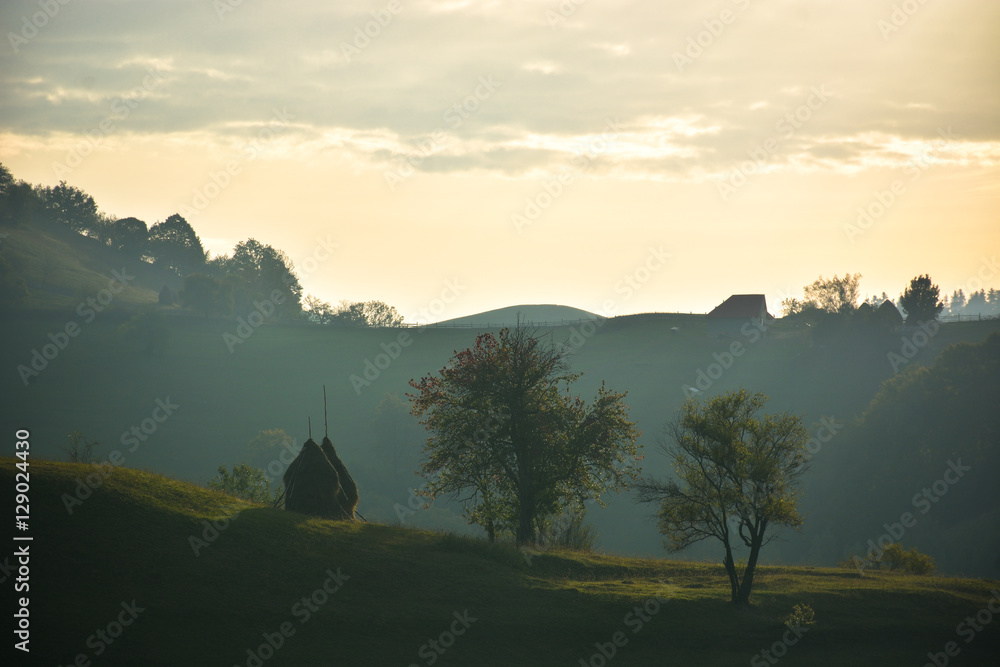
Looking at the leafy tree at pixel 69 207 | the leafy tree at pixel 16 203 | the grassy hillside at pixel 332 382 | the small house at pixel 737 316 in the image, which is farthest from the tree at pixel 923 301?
the leafy tree at pixel 69 207

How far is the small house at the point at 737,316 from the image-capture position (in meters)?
132

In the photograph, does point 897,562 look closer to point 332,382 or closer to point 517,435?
point 517,435

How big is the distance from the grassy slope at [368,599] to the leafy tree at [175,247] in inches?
7220

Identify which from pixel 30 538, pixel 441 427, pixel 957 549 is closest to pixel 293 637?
pixel 30 538

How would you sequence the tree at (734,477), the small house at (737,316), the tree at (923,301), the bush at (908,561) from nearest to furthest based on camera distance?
the tree at (734,477), the bush at (908,561), the tree at (923,301), the small house at (737,316)

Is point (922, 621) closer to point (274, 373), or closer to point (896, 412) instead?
point (896, 412)

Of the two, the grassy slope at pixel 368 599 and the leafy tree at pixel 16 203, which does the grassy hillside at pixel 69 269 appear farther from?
the grassy slope at pixel 368 599

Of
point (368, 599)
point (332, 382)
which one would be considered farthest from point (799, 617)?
point (332, 382)

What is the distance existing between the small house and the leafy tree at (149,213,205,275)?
14585 centimetres

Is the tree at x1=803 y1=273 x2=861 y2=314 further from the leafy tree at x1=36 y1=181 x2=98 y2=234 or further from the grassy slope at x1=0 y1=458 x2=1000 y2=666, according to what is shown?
the leafy tree at x1=36 y1=181 x2=98 y2=234

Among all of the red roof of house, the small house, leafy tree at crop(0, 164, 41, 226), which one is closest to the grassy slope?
the small house

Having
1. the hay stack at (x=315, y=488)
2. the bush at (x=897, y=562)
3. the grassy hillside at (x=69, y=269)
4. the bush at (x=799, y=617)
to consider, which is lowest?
the bush at (x=897, y=562)

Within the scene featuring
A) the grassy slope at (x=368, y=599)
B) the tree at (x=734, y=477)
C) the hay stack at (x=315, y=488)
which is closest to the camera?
the grassy slope at (x=368, y=599)

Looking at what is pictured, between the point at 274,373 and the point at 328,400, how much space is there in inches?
484
